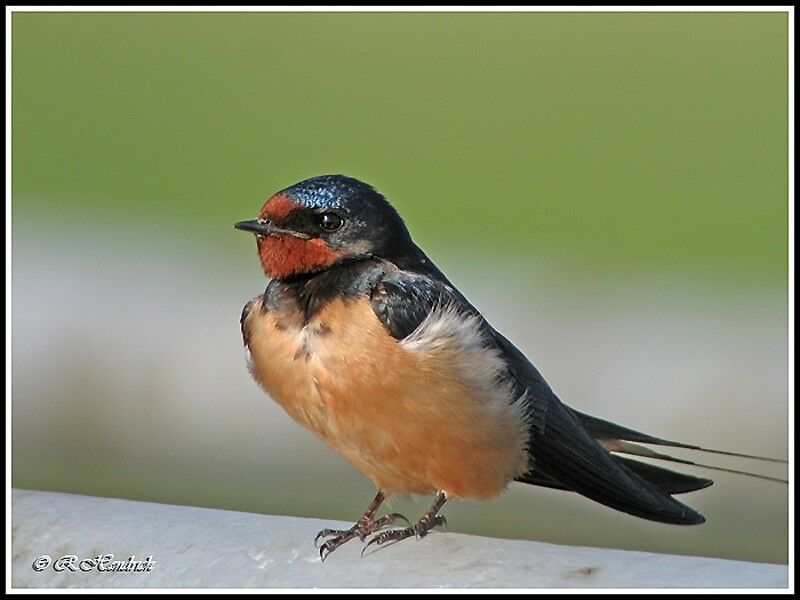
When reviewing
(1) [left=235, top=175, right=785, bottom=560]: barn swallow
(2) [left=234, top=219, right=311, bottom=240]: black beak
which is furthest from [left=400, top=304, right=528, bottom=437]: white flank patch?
(2) [left=234, top=219, right=311, bottom=240]: black beak

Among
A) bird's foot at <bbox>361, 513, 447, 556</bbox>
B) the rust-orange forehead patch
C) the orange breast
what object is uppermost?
the rust-orange forehead patch

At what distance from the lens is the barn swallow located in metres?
2.22

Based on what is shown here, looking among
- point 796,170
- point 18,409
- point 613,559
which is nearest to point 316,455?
point 18,409

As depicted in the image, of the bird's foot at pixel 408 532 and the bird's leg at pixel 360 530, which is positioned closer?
the bird's leg at pixel 360 530

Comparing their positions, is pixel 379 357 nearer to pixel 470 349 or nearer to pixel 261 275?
pixel 470 349

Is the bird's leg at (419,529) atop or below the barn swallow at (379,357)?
below

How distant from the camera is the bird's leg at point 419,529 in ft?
7.61

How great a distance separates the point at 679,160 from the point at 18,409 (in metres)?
2.87

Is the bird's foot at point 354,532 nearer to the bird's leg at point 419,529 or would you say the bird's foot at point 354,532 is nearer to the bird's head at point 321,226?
the bird's leg at point 419,529

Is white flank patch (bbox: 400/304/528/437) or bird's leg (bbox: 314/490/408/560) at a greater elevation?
white flank patch (bbox: 400/304/528/437)

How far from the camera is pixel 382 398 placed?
2.21m

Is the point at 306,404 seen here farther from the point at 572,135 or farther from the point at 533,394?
the point at 572,135

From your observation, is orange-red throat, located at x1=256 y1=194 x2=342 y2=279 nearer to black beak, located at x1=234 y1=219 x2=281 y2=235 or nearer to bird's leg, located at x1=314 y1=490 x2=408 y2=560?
black beak, located at x1=234 y1=219 x2=281 y2=235

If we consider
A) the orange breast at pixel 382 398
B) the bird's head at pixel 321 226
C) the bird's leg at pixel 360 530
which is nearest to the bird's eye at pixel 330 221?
the bird's head at pixel 321 226
